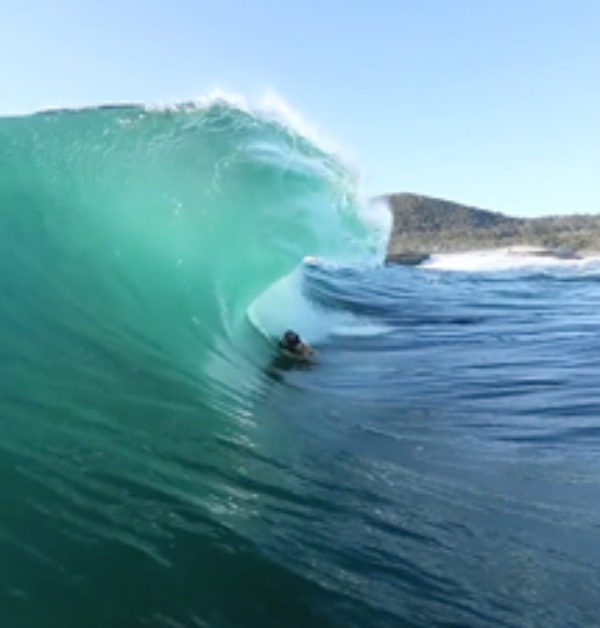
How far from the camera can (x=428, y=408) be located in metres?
6.87

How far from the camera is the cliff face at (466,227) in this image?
312 feet

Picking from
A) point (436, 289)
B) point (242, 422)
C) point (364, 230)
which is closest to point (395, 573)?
point (242, 422)

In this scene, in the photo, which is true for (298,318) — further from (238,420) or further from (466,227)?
(466,227)

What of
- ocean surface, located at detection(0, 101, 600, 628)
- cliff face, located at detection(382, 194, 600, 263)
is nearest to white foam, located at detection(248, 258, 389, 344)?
ocean surface, located at detection(0, 101, 600, 628)

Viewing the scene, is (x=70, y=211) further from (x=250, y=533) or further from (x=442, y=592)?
(x=442, y=592)

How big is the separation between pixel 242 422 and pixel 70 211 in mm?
3450

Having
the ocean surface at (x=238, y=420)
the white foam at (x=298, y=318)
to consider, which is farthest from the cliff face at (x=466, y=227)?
the ocean surface at (x=238, y=420)

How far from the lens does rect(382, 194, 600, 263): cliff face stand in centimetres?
9519

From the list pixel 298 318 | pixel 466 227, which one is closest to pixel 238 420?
pixel 298 318

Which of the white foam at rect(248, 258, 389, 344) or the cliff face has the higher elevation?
the cliff face

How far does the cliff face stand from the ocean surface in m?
79.6

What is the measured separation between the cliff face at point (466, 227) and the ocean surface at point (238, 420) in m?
79.6

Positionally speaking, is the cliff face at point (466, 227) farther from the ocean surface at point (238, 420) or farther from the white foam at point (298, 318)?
the ocean surface at point (238, 420)

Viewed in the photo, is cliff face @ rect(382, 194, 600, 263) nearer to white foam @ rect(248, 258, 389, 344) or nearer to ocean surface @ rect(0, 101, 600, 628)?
white foam @ rect(248, 258, 389, 344)
